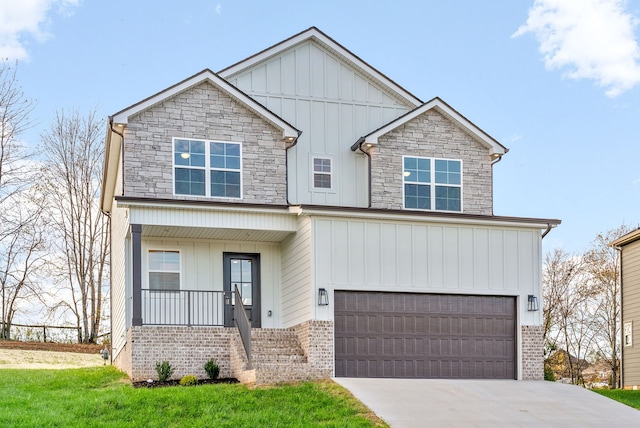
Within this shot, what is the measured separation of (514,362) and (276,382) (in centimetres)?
641

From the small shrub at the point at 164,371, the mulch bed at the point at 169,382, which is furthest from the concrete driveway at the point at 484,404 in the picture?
the small shrub at the point at 164,371

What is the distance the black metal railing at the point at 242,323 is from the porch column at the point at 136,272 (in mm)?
2238

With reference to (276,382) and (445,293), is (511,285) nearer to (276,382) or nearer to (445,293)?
(445,293)

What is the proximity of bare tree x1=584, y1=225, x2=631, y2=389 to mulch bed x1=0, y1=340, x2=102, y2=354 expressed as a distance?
2116 cm

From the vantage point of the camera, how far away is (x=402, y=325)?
20469mm

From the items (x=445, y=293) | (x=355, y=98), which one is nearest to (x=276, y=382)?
(x=445, y=293)

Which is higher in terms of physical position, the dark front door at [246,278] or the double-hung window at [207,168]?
the double-hung window at [207,168]

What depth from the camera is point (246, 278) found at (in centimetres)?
2234

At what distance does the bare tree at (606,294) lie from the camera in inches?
1491

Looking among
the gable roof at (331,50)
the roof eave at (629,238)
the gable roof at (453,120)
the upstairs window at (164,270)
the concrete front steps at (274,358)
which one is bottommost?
the concrete front steps at (274,358)

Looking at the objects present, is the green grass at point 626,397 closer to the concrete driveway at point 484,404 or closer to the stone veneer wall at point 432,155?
the concrete driveway at point 484,404

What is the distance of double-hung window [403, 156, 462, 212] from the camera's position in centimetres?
2278

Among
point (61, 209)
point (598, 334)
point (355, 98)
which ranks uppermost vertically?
point (355, 98)

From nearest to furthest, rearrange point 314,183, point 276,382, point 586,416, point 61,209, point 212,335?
point 586,416 → point 276,382 → point 212,335 → point 314,183 → point 61,209
